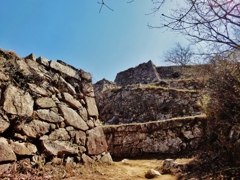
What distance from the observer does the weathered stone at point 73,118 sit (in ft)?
12.6

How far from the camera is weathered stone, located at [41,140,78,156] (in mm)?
3165

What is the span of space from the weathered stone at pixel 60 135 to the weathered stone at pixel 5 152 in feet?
2.31

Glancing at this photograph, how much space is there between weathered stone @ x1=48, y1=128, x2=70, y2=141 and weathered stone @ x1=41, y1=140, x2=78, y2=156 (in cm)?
7

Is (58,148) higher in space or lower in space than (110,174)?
higher

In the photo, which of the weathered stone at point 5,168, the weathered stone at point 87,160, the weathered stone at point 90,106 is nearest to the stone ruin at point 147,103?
the weathered stone at point 90,106

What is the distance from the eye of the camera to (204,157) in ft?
14.5

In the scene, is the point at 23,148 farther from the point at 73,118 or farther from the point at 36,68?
the point at 36,68

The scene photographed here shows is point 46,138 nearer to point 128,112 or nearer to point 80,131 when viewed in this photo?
point 80,131

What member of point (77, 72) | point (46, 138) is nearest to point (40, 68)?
point (77, 72)

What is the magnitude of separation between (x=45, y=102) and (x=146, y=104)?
22.1 feet

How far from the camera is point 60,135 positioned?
3.54 m

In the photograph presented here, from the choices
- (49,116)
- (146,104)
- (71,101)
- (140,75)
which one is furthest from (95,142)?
(140,75)

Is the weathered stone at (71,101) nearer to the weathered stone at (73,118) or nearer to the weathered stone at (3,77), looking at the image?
the weathered stone at (73,118)

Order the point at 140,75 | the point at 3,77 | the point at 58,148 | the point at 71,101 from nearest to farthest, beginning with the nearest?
the point at 3,77 < the point at 58,148 < the point at 71,101 < the point at 140,75
